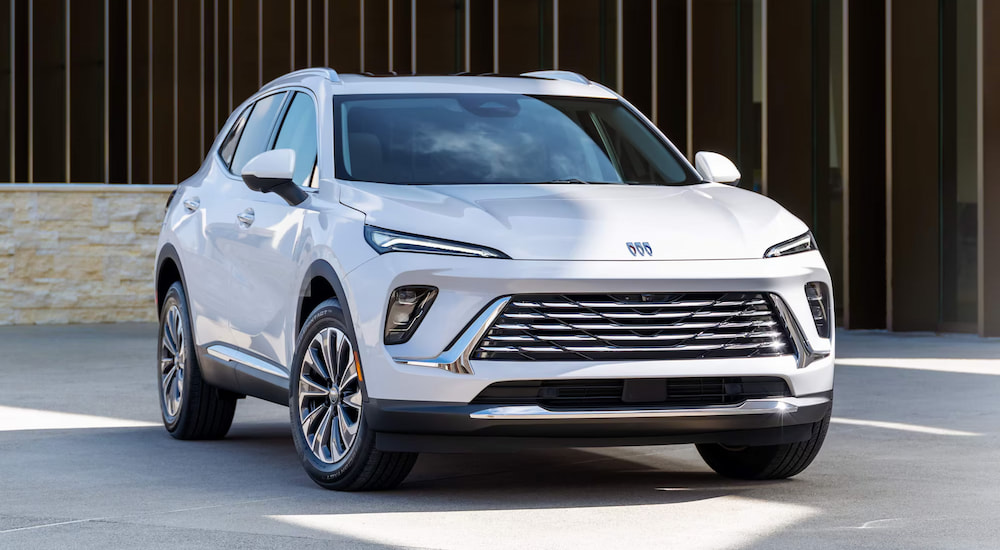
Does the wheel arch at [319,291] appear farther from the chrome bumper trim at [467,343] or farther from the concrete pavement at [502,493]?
the concrete pavement at [502,493]

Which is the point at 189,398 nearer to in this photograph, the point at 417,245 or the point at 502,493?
the point at 502,493

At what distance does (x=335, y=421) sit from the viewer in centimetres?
685

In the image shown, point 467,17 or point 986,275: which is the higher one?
point 467,17

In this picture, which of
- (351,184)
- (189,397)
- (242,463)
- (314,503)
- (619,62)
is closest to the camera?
(314,503)

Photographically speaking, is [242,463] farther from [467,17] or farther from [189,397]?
[467,17]

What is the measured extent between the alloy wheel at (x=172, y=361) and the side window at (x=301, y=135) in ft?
4.79

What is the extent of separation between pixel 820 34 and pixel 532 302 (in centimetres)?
1275

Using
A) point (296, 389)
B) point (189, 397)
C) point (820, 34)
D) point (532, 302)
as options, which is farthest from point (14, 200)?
point (532, 302)

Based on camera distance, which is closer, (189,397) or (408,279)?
(408,279)

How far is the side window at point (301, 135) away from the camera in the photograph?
7.62 metres

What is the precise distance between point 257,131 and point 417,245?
2.63m

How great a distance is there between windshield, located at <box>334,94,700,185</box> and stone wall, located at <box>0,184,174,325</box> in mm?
12053

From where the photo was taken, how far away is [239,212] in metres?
8.16

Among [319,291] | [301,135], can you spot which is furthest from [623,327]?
[301,135]
